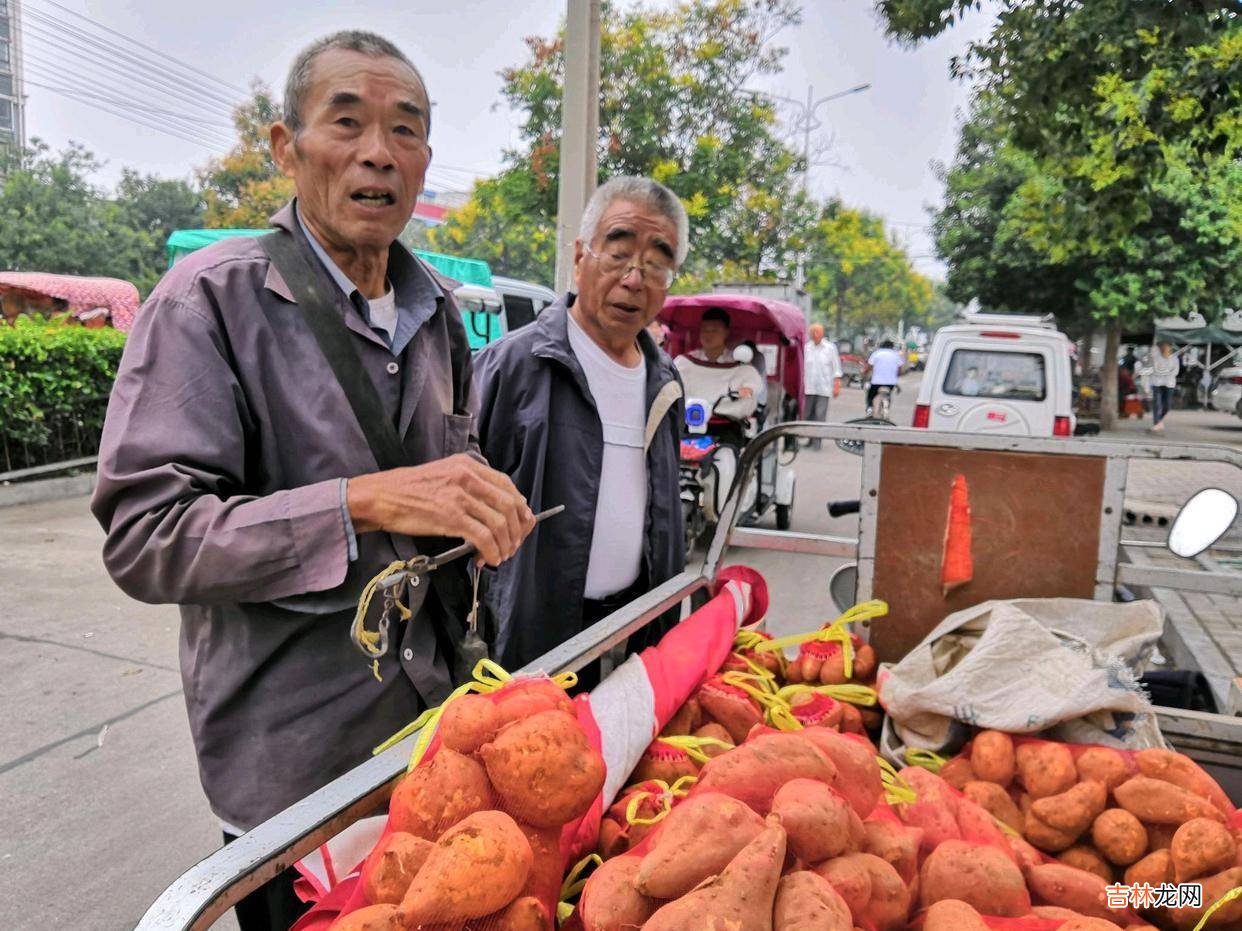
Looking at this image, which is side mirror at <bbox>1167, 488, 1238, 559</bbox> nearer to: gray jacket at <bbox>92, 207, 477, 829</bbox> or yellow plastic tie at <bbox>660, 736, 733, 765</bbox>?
yellow plastic tie at <bbox>660, 736, 733, 765</bbox>

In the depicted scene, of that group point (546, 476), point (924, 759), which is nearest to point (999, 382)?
point (546, 476)

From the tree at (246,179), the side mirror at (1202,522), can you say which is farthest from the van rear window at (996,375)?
the tree at (246,179)

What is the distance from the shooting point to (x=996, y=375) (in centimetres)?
876

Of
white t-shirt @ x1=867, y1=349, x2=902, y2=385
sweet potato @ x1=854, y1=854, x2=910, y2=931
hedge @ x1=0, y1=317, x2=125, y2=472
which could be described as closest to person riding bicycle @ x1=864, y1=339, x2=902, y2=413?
white t-shirt @ x1=867, y1=349, x2=902, y2=385

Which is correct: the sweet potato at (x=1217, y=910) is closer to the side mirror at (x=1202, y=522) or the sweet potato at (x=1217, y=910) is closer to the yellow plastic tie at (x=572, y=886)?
the yellow plastic tie at (x=572, y=886)

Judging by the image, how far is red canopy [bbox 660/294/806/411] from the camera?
8134 millimetres

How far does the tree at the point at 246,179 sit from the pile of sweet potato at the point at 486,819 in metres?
32.8

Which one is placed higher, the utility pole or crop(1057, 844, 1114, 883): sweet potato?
the utility pole

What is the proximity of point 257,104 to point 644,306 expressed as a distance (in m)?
35.4

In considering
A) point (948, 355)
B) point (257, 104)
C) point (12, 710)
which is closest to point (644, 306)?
point (12, 710)

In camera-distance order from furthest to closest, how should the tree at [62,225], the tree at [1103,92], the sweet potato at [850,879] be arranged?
the tree at [62,225] < the tree at [1103,92] < the sweet potato at [850,879]

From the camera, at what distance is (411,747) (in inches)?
44.4

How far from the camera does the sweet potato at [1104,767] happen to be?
4.91ft

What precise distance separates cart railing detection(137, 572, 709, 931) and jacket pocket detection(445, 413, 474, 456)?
0.57 meters
